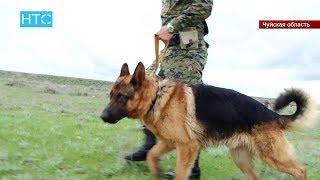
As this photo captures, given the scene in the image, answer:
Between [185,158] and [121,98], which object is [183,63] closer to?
[121,98]

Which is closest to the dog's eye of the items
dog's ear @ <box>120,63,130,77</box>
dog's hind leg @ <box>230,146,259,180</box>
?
dog's ear @ <box>120,63,130,77</box>

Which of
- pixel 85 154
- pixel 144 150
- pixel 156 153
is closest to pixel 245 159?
pixel 156 153

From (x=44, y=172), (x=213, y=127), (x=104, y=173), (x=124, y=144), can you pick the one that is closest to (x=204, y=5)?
(x=213, y=127)

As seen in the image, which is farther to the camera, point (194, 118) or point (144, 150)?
point (144, 150)

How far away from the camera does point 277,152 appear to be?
767 cm

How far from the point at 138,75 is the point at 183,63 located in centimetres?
106

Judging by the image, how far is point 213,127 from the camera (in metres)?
7.71

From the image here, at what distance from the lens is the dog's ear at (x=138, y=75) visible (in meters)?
7.35

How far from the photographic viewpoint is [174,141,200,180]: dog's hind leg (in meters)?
7.44

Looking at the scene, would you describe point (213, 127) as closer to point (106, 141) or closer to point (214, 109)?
point (214, 109)

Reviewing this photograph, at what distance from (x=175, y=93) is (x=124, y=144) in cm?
414

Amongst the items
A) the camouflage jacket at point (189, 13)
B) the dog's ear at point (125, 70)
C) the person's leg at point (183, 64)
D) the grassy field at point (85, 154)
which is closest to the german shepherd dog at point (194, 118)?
the dog's ear at point (125, 70)

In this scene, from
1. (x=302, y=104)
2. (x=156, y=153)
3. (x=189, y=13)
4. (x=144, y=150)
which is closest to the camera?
(x=156, y=153)

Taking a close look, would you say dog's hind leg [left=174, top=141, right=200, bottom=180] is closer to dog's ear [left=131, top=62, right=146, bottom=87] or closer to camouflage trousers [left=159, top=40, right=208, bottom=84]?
dog's ear [left=131, top=62, right=146, bottom=87]
